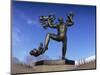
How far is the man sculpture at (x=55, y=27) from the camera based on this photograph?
94.7 inches

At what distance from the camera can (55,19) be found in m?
2.46

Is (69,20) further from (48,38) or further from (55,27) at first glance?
(48,38)

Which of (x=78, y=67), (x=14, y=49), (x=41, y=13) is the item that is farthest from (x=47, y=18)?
(x=78, y=67)

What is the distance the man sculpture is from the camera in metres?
2.40

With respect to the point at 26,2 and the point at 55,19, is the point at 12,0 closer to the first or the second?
the point at 26,2

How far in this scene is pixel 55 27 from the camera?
246 cm

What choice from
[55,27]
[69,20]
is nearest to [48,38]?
[55,27]

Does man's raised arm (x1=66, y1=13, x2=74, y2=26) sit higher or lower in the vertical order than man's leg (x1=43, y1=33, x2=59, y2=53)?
higher

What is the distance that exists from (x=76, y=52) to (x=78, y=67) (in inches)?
6.3

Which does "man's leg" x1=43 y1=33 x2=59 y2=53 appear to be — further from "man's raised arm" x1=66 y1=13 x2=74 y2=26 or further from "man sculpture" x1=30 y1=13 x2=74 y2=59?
"man's raised arm" x1=66 y1=13 x2=74 y2=26

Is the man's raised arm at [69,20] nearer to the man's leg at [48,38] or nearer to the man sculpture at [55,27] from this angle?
the man sculpture at [55,27]

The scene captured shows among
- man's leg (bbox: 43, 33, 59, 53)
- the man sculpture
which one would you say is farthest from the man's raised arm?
man's leg (bbox: 43, 33, 59, 53)

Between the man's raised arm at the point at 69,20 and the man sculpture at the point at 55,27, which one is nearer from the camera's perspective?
the man sculpture at the point at 55,27

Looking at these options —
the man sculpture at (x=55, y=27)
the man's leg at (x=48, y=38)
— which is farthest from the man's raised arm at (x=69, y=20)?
the man's leg at (x=48, y=38)
